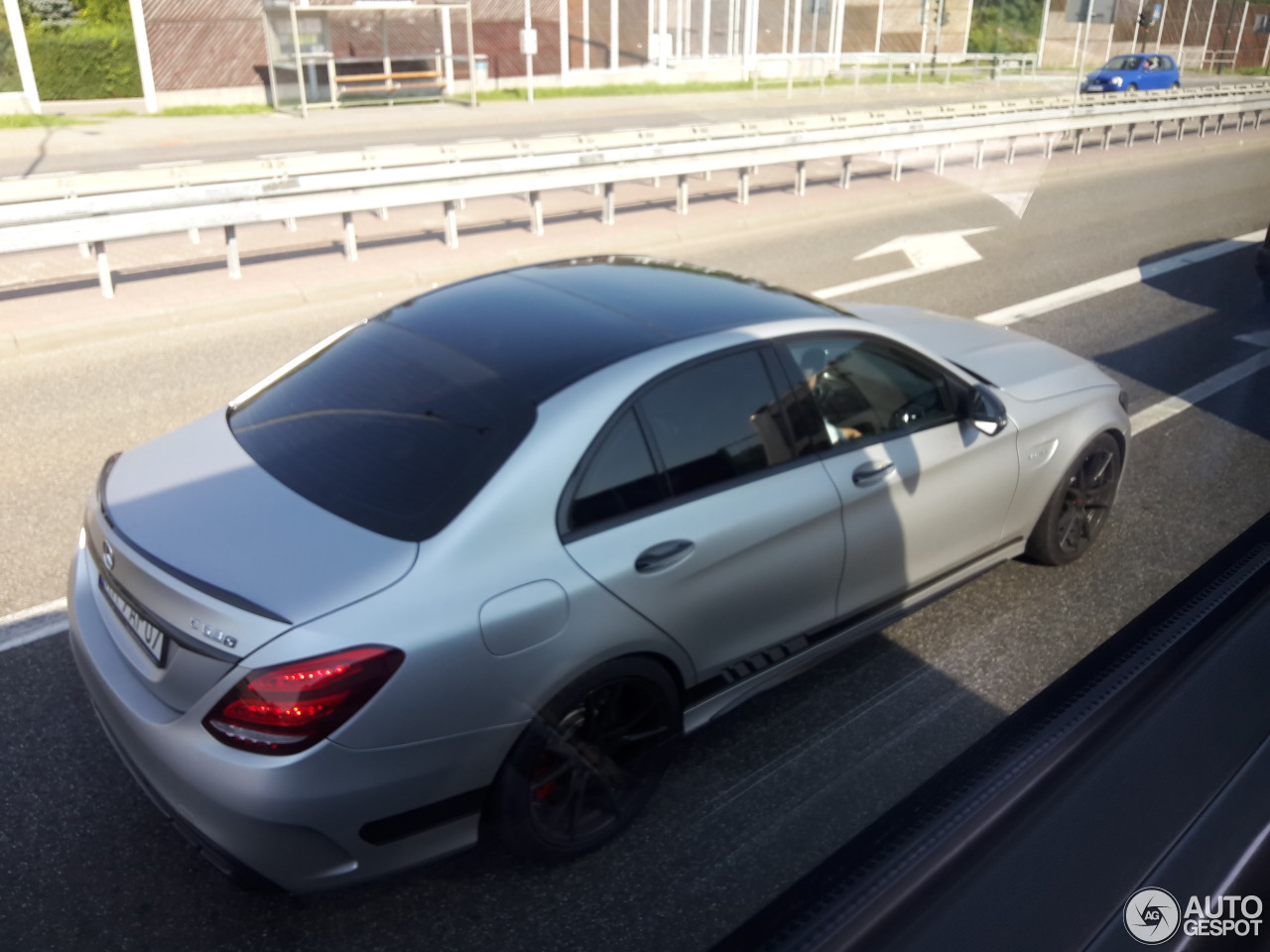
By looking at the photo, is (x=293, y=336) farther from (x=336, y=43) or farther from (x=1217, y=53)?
(x=336, y=43)

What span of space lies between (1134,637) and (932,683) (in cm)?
208

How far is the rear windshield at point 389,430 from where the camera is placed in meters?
3.00

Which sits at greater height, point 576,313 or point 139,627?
point 576,313

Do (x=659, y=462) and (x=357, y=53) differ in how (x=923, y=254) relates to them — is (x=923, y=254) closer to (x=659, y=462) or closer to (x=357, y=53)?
(x=659, y=462)

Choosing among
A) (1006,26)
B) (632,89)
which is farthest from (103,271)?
(632,89)

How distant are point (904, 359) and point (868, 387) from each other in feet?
0.77

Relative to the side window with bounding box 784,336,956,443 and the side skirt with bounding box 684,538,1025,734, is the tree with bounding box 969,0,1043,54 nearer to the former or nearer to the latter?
the side window with bounding box 784,336,956,443

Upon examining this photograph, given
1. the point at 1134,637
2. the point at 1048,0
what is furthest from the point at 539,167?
the point at 1134,637

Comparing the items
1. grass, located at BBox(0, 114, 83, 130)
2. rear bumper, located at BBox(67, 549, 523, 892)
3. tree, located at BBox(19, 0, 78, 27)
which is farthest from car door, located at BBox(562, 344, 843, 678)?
tree, located at BBox(19, 0, 78, 27)

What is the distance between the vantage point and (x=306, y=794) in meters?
2.62

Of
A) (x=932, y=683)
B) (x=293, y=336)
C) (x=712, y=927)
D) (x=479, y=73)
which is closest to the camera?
(x=712, y=927)

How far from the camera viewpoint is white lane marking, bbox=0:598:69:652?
4281 mm

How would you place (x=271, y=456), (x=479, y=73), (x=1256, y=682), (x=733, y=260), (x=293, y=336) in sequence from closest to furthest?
(x=1256, y=682)
(x=271, y=456)
(x=293, y=336)
(x=733, y=260)
(x=479, y=73)

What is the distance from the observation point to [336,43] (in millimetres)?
28344
